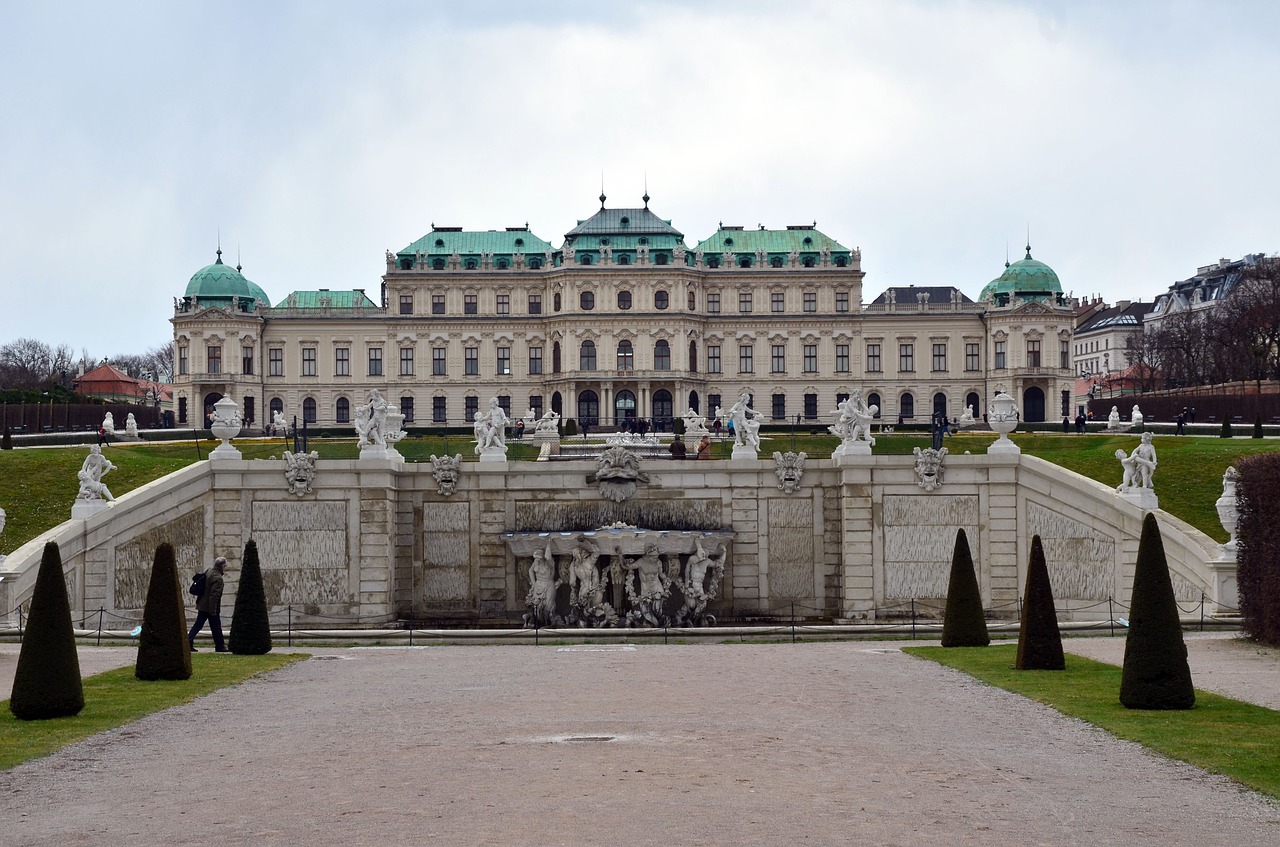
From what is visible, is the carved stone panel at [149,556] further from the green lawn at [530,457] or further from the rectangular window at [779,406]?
the rectangular window at [779,406]

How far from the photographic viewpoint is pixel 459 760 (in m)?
14.3

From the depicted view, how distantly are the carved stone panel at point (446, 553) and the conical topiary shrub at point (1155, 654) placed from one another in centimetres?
2039

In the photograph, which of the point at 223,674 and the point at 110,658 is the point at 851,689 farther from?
the point at 110,658

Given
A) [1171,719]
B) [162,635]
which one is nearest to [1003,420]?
[1171,719]

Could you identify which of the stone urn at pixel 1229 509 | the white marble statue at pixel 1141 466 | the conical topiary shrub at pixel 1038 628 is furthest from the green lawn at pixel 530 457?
the conical topiary shrub at pixel 1038 628

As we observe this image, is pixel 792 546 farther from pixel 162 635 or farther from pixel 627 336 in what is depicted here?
pixel 627 336

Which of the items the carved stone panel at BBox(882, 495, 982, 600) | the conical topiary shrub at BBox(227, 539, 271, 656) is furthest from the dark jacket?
the carved stone panel at BBox(882, 495, 982, 600)

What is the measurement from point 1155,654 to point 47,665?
39.7 ft

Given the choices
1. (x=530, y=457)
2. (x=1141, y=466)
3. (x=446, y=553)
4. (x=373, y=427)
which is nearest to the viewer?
(x=1141, y=466)

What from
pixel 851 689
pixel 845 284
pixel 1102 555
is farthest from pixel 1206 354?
pixel 851 689

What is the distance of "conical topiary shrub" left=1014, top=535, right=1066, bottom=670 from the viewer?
20.5m

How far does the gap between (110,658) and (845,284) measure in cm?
7955

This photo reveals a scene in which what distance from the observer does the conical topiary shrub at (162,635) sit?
779 inches

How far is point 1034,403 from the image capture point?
9775 centimetres
